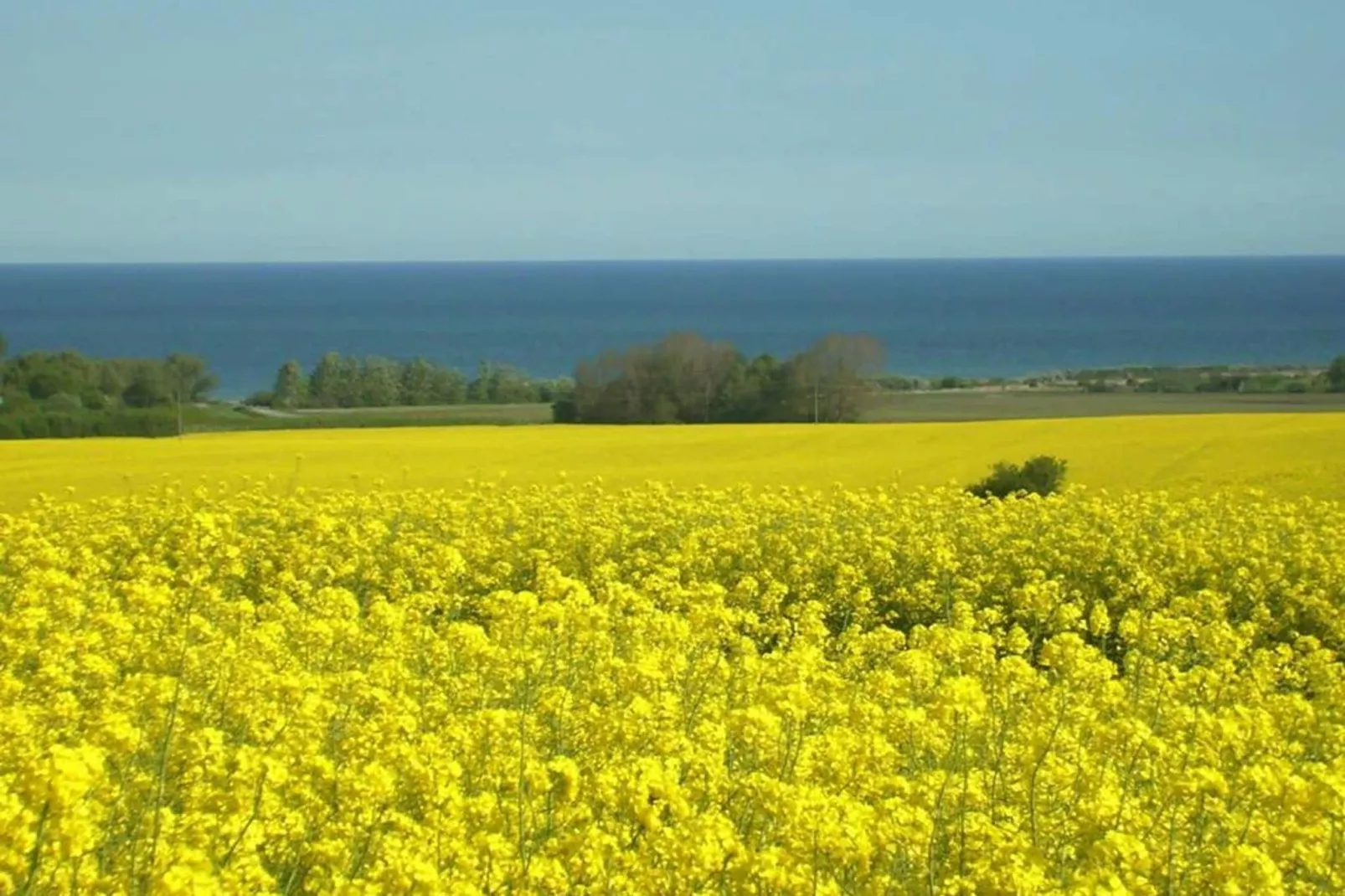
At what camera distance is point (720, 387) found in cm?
3925

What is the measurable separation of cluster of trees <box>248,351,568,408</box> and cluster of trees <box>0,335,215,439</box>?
4032 mm

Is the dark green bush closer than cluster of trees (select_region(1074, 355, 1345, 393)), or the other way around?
the dark green bush

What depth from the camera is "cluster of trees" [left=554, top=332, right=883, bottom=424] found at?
3834cm

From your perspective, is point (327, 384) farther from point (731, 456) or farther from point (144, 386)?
point (731, 456)

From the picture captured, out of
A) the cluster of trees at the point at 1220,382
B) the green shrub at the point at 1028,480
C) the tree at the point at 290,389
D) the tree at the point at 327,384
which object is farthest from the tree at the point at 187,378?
the green shrub at the point at 1028,480

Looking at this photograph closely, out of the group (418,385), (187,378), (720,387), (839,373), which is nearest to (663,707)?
(720,387)

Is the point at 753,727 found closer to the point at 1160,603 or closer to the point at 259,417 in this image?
the point at 1160,603

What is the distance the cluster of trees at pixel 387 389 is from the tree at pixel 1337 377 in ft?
80.7

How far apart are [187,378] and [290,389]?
7.07 m

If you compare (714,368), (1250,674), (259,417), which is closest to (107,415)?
(259,417)

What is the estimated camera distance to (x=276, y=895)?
420 centimetres

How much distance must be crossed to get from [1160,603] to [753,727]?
26.0 ft

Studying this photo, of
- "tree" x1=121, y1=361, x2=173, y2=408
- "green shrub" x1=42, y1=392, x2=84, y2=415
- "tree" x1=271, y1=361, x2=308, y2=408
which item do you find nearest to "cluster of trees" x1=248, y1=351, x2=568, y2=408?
"tree" x1=271, y1=361, x2=308, y2=408

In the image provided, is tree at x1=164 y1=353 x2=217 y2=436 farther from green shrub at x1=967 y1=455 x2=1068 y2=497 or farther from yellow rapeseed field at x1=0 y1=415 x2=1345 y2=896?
yellow rapeseed field at x1=0 y1=415 x2=1345 y2=896
